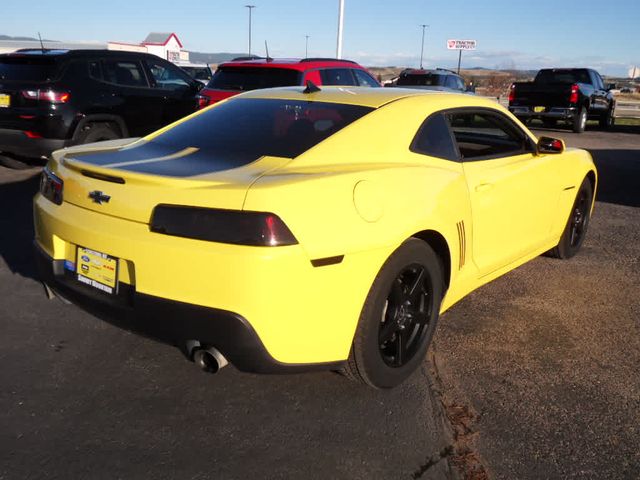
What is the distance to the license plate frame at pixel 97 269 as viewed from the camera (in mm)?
2631

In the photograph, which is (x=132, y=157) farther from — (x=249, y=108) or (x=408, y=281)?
(x=408, y=281)

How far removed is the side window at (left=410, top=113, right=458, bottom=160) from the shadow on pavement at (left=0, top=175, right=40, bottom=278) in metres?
2.92

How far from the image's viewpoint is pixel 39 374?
3.07m

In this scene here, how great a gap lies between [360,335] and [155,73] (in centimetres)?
740

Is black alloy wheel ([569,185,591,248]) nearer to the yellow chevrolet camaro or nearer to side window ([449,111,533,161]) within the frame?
side window ([449,111,533,161])

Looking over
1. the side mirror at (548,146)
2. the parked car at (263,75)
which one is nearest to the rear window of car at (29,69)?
the parked car at (263,75)

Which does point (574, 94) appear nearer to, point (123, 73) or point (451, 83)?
point (451, 83)

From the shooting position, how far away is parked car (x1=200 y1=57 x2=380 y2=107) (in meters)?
8.23

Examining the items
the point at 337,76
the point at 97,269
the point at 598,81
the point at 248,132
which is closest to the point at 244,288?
the point at 97,269

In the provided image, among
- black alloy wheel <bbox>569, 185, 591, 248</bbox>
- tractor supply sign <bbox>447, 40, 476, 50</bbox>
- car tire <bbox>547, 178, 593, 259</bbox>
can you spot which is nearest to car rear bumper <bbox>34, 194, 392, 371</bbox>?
car tire <bbox>547, 178, 593, 259</bbox>

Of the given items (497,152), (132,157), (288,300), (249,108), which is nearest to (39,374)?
(132,157)

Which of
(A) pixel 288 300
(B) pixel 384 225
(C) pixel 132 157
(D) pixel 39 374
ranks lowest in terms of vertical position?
(D) pixel 39 374

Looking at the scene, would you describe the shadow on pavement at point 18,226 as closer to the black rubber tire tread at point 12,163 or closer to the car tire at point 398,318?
the black rubber tire tread at point 12,163

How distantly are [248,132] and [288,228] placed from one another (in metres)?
1.13
